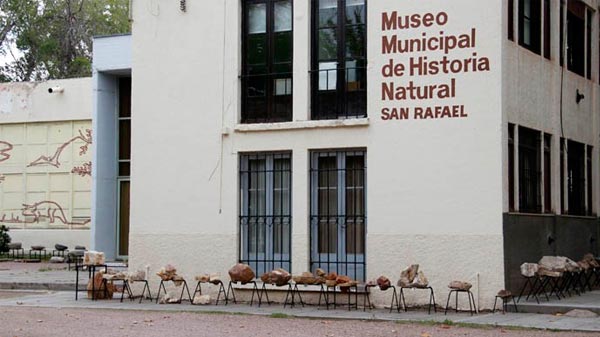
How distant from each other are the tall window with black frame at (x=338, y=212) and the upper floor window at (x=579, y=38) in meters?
5.50

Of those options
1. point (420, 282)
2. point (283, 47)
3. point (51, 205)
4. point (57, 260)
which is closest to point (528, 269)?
point (420, 282)

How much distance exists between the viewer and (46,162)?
32.0m

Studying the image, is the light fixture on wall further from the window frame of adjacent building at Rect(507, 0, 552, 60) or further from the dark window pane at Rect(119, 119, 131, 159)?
the dark window pane at Rect(119, 119, 131, 159)

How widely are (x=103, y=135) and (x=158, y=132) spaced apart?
8.88 m

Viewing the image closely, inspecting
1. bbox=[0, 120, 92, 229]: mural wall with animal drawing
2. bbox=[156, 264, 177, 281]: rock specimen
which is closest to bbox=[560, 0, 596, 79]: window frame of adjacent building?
bbox=[156, 264, 177, 281]: rock specimen

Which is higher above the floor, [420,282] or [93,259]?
[93,259]

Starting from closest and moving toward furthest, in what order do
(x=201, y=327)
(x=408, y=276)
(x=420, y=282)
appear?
(x=201, y=327) < (x=420, y=282) < (x=408, y=276)

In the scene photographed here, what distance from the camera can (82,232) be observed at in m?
30.9

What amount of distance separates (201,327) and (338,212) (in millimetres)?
4135

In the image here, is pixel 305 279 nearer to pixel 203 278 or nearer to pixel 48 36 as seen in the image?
pixel 203 278

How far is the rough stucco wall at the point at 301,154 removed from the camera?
51.2 ft

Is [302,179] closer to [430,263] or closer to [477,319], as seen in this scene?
[430,263]

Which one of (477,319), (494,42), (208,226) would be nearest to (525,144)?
(494,42)

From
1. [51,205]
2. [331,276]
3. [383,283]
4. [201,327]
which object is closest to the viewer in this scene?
[201,327]
